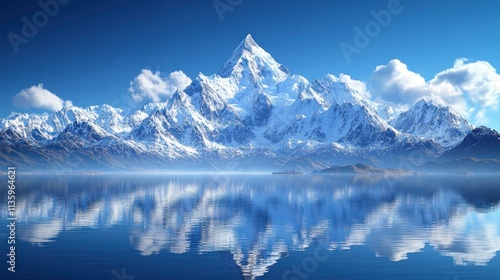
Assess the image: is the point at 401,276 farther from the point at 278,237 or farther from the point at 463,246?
the point at 278,237

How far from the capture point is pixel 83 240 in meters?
76.8

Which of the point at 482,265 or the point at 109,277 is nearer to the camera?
the point at 109,277

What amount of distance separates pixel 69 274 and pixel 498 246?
61767 millimetres

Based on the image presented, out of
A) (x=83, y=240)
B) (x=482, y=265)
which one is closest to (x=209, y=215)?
(x=83, y=240)

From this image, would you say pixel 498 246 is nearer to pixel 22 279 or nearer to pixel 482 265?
pixel 482 265

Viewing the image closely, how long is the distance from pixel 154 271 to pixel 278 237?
2956 cm

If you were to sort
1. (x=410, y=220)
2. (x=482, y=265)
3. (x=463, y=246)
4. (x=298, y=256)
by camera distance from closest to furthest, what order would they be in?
(x=482, y=265)
(x=298, y=256)
(x=463, y=246)
(x=410, y=220)

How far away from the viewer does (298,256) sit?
66.1 metres

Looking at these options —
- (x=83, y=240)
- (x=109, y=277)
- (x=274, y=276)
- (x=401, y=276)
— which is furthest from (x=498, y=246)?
(x=83, y=240)

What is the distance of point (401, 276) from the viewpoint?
56.4 m

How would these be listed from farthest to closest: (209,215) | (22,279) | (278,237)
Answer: (209,215) → (278,237) → (22,279)

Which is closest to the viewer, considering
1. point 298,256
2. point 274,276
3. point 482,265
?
point 274,276

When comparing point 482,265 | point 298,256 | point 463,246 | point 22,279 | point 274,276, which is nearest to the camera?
point 22,279

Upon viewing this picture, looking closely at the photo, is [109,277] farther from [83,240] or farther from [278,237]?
[278,237]
